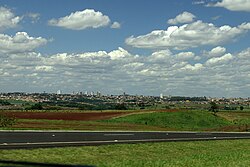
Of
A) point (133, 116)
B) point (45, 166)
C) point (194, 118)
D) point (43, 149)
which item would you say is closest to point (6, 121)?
point (43, 149)

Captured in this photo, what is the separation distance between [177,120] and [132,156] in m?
43.9

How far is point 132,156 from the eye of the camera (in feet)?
75.7

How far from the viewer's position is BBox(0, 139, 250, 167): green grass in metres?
19.4

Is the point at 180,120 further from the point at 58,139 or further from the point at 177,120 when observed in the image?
the point at 58,139

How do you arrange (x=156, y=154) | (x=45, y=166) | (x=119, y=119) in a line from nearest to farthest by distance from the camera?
(x=45, y=166) → (x=156, y=154) → (x=119, y=119)

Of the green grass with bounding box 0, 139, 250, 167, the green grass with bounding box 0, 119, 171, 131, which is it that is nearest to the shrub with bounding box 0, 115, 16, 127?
the green grass with bounding box 0, 119, 171, 131

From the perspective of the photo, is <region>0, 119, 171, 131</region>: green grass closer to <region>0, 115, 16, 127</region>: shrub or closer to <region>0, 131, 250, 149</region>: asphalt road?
<region>0, 115, 16, 127</region>: shrub

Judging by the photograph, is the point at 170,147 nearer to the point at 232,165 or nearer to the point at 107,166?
the point at 232,165

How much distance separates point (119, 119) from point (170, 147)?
38986 mm

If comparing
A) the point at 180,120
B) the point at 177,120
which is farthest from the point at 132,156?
the point at 180,120

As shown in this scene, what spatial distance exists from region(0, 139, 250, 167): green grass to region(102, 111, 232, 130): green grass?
34072mm

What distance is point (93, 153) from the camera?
23.0 metres

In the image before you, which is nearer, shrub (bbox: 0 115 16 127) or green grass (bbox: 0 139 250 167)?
green grass (bbox: 0 139 250 167)

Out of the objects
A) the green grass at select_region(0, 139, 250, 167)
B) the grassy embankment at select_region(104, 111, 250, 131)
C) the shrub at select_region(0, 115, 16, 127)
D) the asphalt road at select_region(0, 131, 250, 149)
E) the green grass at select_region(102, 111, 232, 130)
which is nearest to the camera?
the green grass at select_region(0, 139, 250, 167)
